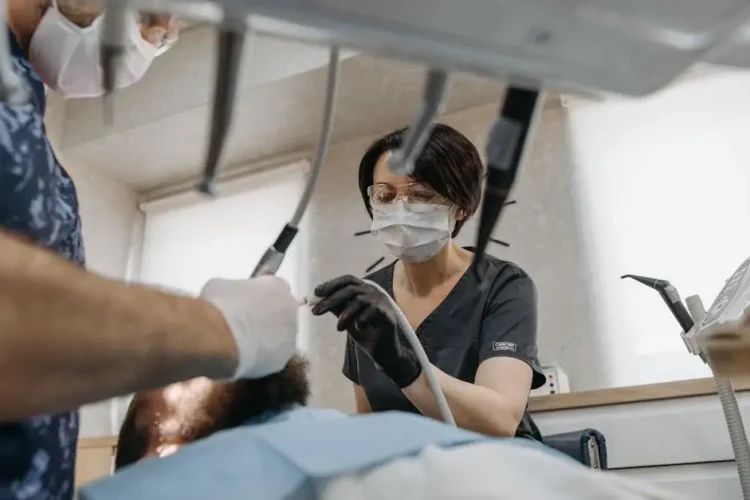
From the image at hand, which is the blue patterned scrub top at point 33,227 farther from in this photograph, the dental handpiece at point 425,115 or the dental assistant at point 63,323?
the dental handpiece at point 425,115

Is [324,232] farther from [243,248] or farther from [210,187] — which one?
[210,187]

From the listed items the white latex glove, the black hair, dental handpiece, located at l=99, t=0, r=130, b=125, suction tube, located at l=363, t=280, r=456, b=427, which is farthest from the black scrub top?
dental handpiece, located at l=99, t=0, r=130, b=125

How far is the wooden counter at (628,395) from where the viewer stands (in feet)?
4.47

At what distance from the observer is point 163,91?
89.0 inches

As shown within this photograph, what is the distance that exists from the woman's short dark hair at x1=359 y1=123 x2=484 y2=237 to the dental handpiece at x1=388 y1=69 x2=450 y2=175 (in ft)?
2.41

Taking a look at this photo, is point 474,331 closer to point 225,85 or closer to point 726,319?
point 726,319

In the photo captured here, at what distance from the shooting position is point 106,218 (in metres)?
2.48

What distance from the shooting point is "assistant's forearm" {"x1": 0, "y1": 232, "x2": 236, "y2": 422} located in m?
0.40

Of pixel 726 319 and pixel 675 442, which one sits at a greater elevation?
pixel 726 319

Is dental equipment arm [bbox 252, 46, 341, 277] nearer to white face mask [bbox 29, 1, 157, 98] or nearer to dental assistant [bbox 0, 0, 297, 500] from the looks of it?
dental assistant [bbox 0, 0, 297, 500]

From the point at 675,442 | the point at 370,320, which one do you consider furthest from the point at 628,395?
the point at 370,320

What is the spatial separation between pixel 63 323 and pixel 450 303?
0.92 m

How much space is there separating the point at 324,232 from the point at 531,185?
0.64 meters

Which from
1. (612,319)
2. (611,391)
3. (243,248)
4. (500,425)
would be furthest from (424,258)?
(243,248)
